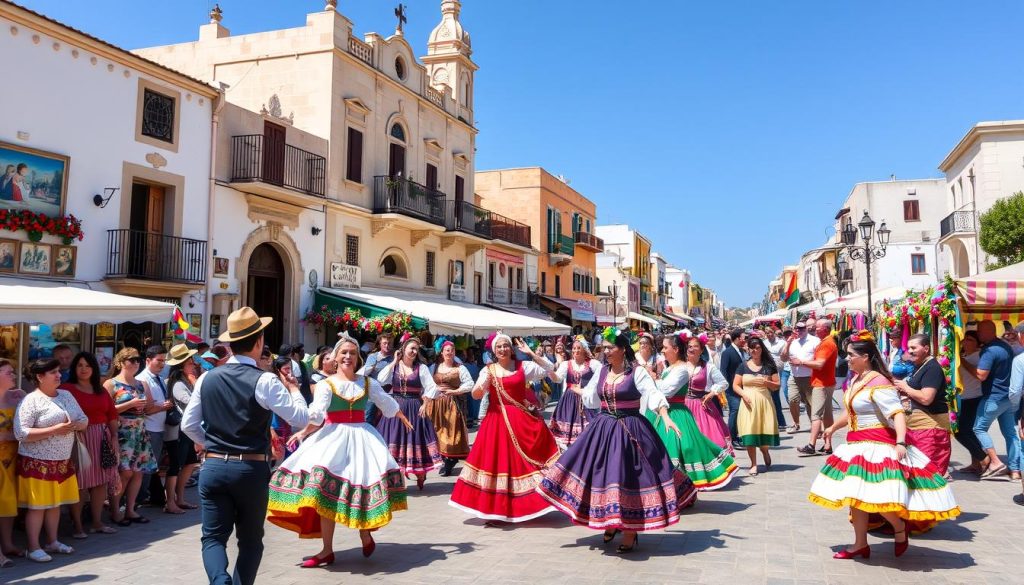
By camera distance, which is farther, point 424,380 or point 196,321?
point 196,321

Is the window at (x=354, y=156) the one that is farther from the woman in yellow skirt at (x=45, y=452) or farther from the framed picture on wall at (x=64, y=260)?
the woman in yellow skirt at (x=45, y=452)

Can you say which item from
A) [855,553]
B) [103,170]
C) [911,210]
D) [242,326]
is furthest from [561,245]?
[242,326]

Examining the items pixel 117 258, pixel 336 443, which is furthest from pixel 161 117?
pixel 336 443

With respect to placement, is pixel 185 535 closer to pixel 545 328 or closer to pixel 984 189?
pixel 545 328

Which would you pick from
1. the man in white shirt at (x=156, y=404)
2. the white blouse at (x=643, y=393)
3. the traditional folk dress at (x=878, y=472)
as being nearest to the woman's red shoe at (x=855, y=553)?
the traditional folk dress at (x=878, y=472)

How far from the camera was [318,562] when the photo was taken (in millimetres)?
5707

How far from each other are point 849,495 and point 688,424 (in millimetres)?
2613

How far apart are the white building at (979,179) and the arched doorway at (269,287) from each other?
2611 centimetres

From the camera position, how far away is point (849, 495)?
542 cm

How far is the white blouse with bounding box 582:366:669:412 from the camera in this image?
6.29m

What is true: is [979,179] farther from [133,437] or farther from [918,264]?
Answer: [133,437]

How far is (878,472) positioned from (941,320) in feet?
22.9

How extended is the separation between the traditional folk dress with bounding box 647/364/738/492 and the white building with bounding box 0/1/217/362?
978 cm

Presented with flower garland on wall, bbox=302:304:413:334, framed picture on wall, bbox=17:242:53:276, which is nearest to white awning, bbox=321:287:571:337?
flower garland on wall, bbox=302:304:413:334
